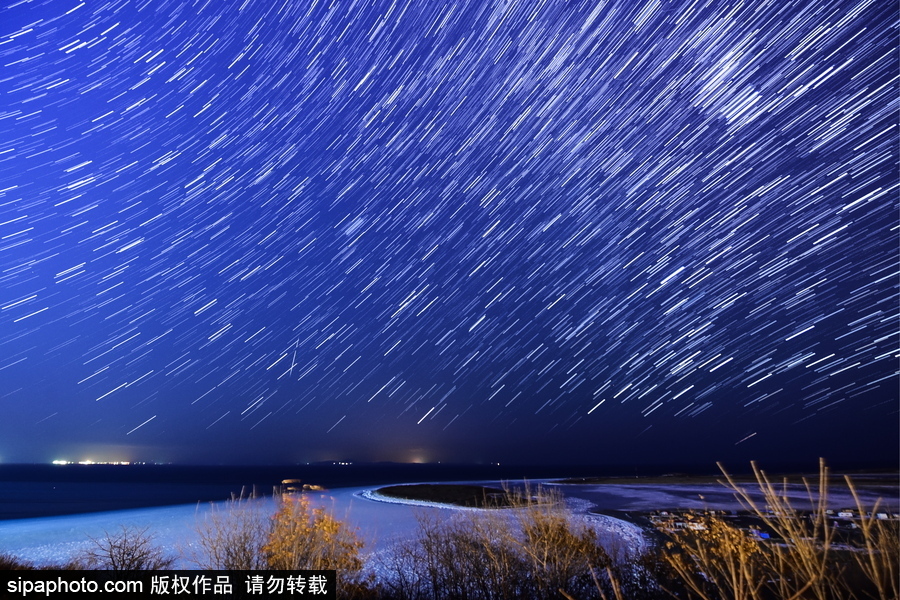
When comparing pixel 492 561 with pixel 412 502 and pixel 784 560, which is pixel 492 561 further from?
pixel 412 502

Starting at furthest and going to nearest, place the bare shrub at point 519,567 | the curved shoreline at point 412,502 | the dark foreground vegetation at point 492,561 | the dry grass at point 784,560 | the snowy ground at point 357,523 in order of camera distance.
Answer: the curved shoreline at point 412,502 < the snowy ground at point 357,523 < the bare shrub at point 519,567 < the dark foreground vegetation at point 492,561 < the dry grass at point 784,560

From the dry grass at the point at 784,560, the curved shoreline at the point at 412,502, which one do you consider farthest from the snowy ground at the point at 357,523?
the dry grass at the point at 784,560

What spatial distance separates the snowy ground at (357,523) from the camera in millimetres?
25188

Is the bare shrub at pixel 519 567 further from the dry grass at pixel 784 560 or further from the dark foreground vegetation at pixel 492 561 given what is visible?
the dry grass at pixel 784 560

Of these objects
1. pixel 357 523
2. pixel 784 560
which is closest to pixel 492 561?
pixel 784 560

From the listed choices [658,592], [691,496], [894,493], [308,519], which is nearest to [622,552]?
[658,592]

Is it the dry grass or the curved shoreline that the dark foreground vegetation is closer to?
the dry grass

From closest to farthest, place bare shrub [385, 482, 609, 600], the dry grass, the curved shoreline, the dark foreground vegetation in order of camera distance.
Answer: the dry grass, the dark foreground vegetation, bare shrub [385, 482, 609, 600], the curved shoreline

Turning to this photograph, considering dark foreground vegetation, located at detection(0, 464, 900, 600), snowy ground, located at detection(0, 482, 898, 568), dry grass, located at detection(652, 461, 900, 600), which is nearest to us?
dry grass, located at detection(652, 461, 900, 600)

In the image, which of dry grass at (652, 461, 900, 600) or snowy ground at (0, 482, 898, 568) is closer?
dry grass at (652, 461, 900, 600)

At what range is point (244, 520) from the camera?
12922mm

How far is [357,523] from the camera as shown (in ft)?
104

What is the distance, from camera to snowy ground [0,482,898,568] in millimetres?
25188

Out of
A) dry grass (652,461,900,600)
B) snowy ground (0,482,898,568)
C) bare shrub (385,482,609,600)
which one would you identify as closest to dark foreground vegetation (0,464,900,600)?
bare shrub (385,482,609,600)
